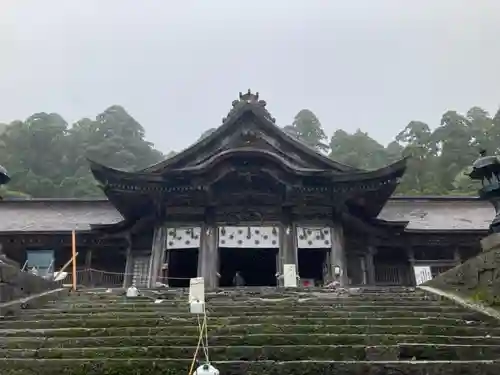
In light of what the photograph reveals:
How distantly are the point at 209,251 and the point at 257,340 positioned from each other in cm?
775

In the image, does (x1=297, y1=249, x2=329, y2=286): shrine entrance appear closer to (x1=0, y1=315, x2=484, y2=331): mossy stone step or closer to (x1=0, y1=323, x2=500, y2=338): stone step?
(x1=0, y1=315, x2=484, y2=331): mossy stone step

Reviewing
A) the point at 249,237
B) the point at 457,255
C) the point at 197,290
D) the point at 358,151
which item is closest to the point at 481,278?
the point at 197,290

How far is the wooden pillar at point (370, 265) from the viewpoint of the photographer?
616 inches

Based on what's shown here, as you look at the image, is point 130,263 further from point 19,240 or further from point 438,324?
point 438,324

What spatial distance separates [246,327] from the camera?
744 cm

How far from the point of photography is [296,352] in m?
6.49

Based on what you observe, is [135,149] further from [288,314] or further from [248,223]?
[288,314]

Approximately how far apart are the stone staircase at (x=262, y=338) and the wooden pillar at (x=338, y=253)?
4.71 metres

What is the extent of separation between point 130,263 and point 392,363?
36.6 feet

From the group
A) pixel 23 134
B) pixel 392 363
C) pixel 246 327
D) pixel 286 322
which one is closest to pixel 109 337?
pixel 246 327

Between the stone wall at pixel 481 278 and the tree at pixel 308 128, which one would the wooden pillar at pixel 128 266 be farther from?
the tree at pixel 308 128

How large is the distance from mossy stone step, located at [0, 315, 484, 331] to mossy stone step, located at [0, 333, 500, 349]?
721 millimetres

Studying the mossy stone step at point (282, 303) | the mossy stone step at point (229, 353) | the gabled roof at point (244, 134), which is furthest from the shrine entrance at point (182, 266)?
the mossy stone step at point (229, 353)

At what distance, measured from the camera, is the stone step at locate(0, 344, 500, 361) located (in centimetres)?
643
